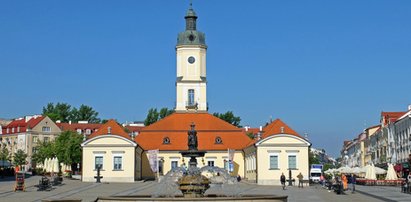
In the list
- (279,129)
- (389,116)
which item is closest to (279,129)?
(279,129)

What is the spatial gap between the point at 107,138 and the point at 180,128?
13.3m

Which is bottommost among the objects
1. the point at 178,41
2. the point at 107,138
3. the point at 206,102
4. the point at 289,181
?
the point at 289,181

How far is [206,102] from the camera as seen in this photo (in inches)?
3354

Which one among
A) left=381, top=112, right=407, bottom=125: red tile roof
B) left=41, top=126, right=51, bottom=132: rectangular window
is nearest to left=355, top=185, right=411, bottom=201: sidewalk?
left=381, top=112, right=407, bottom=125: red tile roof

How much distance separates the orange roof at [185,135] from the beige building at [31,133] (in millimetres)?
46711

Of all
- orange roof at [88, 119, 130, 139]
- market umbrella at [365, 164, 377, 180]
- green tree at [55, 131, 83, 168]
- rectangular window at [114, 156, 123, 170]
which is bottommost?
market umbrella at [365, 164, 377, 180]

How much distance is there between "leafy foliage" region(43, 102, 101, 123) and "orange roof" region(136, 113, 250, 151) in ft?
208

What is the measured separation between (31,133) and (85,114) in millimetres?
21586

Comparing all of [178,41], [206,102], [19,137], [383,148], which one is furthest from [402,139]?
[19,137]

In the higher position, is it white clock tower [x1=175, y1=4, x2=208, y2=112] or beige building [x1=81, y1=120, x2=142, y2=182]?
white clock tower [x1=175, y1=4, x2=208, y2=112]

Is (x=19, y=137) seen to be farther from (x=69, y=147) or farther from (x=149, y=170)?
(x=149, y=170)

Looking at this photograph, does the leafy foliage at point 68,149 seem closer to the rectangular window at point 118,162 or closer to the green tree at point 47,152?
the green tree at point 47,152

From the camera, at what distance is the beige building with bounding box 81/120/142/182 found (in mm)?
→ 67688

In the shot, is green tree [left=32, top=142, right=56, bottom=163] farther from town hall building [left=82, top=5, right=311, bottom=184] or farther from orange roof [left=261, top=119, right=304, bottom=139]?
orange roof [left=261, top=119, right=304, bottom=139]
